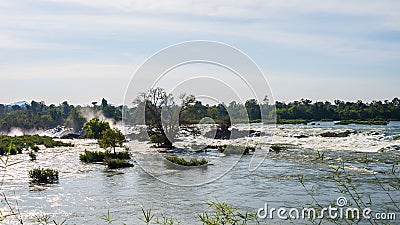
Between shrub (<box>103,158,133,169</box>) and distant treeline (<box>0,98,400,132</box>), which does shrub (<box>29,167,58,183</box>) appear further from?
distant treeline (<box>0,98,400,132</box>)

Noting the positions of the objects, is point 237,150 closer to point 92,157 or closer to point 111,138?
point 111,138

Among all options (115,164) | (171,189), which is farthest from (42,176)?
(171,189)

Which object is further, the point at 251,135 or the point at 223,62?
the point at 251,135

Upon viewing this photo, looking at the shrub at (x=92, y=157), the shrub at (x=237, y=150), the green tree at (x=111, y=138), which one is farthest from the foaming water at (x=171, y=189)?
the shrub at (x=237, y=150)

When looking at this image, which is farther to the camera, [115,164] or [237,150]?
[237,150]

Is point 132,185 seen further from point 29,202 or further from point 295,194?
point 295,194

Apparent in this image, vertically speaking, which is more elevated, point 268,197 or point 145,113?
point 145,113

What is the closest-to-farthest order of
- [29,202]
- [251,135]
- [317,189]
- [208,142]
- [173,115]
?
[29,202]
[317,189]
[173,115]
[208,142]
[251,135]

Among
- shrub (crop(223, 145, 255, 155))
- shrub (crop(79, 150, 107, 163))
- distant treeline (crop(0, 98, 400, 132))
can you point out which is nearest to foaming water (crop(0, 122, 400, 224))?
shrub (crop(79, 150, 107, 163))

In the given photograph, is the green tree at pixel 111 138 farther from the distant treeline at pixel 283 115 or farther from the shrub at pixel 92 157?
the distant treeline at pixel 283 115

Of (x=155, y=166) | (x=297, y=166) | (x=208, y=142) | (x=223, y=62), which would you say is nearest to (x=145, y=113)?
(x=208, y=142)

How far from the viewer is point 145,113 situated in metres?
32.6

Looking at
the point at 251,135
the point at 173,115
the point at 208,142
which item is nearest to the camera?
the point at 173,115

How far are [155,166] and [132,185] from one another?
5.95 m
